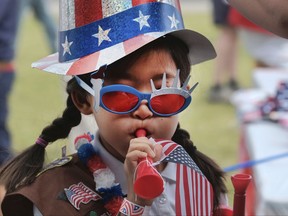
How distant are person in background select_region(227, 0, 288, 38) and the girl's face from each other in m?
0.31

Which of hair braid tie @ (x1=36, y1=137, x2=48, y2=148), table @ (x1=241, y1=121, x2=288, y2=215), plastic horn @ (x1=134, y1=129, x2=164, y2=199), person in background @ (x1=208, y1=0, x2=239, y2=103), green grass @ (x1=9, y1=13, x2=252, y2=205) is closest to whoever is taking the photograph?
plastic horn @ (x1=134, y1=129, x2=164, y2=199)

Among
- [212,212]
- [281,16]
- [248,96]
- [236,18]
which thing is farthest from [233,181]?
[236,18]

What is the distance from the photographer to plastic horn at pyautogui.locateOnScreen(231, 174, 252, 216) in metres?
2.09

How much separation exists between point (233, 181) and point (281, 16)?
1.60ft

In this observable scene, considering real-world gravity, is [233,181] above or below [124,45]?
below

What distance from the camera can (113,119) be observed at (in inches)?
80.8

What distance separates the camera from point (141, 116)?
1.99 metres

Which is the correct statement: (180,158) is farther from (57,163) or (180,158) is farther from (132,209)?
(57,163)

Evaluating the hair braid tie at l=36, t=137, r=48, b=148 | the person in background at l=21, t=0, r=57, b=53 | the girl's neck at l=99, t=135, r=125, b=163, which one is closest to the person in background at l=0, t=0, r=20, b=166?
the hair braid tie at l=36, t=137, r=48, b=148

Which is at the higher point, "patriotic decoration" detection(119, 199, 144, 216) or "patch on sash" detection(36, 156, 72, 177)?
"patriotic decoration" detection(119, 199, 144, 216)

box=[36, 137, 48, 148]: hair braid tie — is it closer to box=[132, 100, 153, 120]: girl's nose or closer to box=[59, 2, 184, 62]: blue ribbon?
box=[59, 2, 184, 62]: blue ribbon

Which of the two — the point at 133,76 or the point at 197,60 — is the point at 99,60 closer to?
the point at 133,76

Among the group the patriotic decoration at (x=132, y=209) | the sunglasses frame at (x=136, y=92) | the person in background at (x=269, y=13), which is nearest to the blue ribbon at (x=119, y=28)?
the sunglasses frame at (x=136, y=92)

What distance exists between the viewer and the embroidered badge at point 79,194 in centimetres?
214
